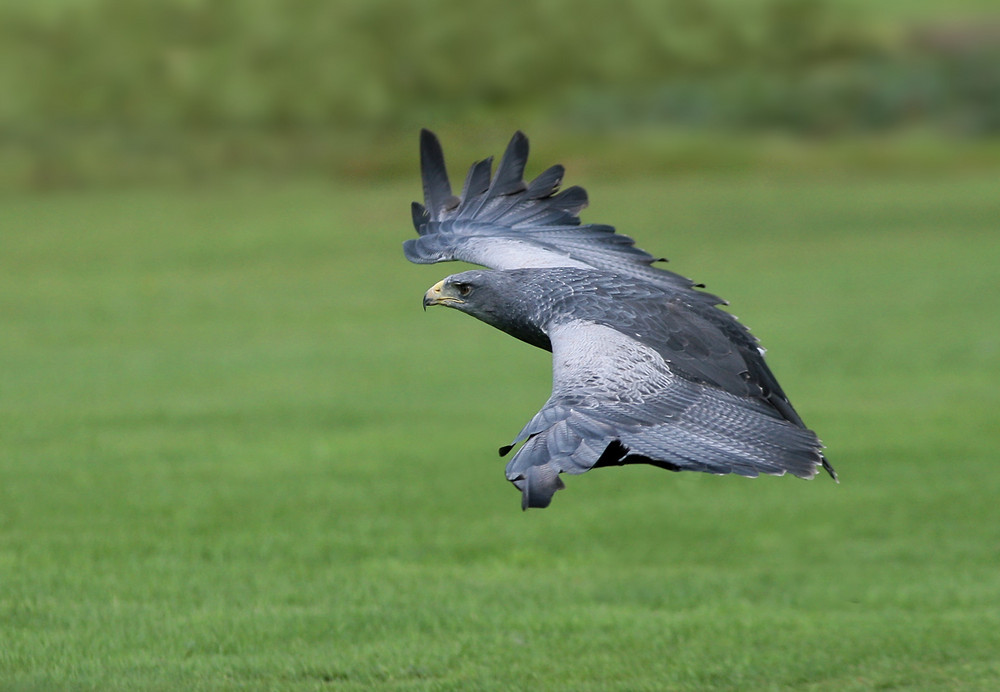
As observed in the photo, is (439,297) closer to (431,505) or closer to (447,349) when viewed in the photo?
(431,505)

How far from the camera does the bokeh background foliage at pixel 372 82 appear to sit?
24344mm

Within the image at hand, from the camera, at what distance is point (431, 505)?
9094 millimetres

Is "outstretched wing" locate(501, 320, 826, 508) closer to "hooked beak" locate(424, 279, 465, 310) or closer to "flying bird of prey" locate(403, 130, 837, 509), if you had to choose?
"flying bird of prey" locate(403, 130, 837, 509)

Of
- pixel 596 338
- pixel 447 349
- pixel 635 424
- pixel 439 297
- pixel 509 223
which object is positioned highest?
pixel 509 223

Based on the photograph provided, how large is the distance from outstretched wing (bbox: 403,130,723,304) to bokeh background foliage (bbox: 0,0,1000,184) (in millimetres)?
16315

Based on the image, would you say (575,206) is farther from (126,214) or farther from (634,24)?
(634,24)

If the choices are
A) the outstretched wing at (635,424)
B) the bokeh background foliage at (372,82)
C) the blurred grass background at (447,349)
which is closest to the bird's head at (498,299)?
the outstretched wing at (635,424)

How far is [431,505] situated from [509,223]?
102 inches

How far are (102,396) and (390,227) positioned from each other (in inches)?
406

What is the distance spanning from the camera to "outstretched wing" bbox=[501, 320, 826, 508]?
14.4 ft

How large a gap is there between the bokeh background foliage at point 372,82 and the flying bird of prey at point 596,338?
54.1ft

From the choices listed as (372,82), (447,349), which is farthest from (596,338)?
(372,82)

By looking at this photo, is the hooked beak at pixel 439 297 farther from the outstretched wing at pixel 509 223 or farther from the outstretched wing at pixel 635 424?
the outstretched wing at pixel 635 424

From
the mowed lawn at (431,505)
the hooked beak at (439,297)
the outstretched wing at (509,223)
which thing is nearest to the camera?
the hooked beak at (439,297)
